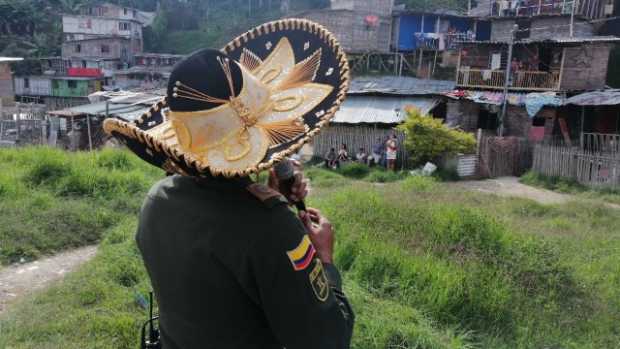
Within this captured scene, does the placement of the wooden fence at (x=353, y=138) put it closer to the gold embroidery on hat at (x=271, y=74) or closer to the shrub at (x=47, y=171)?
the shrub at (x=47, y=171)

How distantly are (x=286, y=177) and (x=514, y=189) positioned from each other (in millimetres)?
12098

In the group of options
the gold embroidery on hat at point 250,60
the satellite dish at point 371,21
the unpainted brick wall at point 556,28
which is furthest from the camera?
the satellite dish at point 371,21

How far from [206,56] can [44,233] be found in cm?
535

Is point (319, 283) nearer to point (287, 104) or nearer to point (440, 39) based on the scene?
point (287, 104)

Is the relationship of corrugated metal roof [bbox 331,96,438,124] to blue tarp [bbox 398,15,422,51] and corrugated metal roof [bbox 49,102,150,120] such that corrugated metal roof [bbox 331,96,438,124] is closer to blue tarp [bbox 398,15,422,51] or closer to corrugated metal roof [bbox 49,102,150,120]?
corrugated metal roof [bbox 49,102,150,120]

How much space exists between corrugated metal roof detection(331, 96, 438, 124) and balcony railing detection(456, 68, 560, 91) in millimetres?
3077

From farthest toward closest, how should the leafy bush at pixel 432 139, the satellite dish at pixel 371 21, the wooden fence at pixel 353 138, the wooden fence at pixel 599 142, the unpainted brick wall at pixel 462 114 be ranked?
the satellite dish at pixel 371 21 → the unpainted brick wall at pixel 462 114 → the wooden fence at pixel 353 138 → the wooden fence at pixel 599 142 → the leafy bush at pixel 432 139

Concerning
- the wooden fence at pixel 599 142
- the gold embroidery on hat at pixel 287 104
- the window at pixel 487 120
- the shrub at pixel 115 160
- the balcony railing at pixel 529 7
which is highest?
the balcony railing at pixel 529 7

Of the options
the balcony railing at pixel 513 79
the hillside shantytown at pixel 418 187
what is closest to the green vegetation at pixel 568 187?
the hillside shantytown at pixel 418 187

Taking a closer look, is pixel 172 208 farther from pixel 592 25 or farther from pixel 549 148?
pixel 592 25

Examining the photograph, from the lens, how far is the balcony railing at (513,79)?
17.9 meters

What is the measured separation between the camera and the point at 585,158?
12.4 m

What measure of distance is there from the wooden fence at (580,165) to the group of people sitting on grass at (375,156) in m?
3.86

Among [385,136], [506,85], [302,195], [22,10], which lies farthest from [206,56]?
[22,10]
